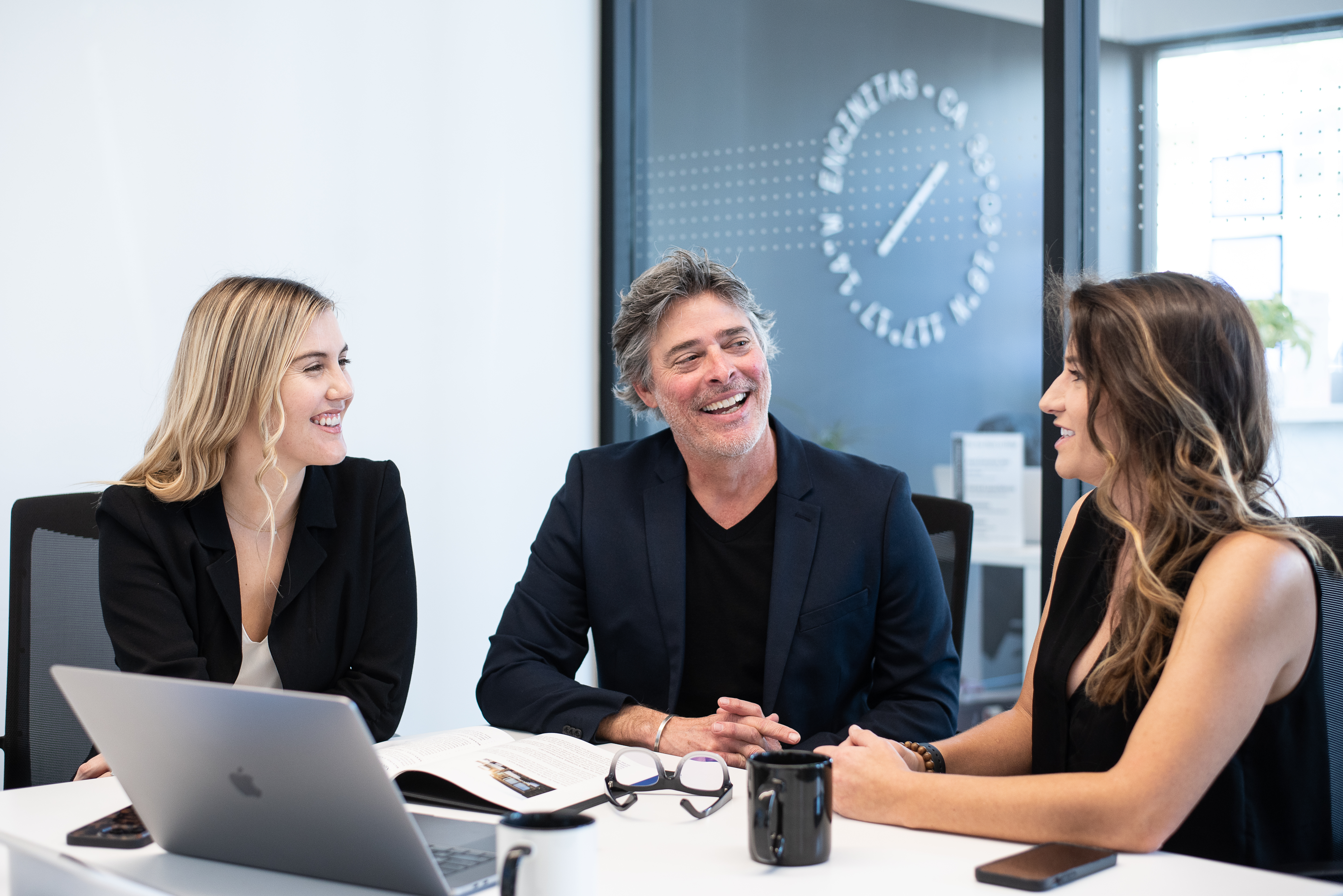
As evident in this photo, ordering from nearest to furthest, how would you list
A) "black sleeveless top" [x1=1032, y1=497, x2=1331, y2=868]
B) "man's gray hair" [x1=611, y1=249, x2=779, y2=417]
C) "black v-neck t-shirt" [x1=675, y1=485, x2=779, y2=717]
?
1. "black sleeveless top" [x1=1032, y1=497, x2=1331, y2=868]
2. "black v-neck t-shirt" [x1=675, y1=485, x2=779, y2=717]
3. "man's gray hair" [x1=611, y1=249, x2=779, y2=417]

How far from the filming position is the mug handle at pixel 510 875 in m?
0.92

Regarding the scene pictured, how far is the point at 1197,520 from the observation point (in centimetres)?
134

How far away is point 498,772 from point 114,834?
0.42 metres

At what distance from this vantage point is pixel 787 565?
199cm

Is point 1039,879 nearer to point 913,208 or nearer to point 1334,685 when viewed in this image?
point 1334,685

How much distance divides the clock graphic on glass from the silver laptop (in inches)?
93.9

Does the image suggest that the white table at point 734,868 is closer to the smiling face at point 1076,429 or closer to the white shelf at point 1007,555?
the smiling face at point 1076,429

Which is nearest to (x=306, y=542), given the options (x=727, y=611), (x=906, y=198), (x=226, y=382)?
(x=226, y=382)

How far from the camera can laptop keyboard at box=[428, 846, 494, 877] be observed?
109 cm

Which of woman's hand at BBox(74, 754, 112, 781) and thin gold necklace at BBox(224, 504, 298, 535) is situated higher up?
thin gold necklace at BBox(224, 504, 298, 535)

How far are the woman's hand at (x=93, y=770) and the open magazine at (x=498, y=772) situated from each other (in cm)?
55

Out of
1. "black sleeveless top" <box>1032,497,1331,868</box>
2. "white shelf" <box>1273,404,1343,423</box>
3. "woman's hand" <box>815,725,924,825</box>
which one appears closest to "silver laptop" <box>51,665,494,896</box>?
"woman's hand" <box>815,725,924,825</box>

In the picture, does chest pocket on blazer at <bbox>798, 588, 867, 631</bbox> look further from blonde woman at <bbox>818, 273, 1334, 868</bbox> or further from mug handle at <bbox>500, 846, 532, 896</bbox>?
mug handle at <bbox>500, 846, 532, 896</bbox>

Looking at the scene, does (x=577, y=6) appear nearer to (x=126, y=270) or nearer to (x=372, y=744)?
(x=126, y=270)
